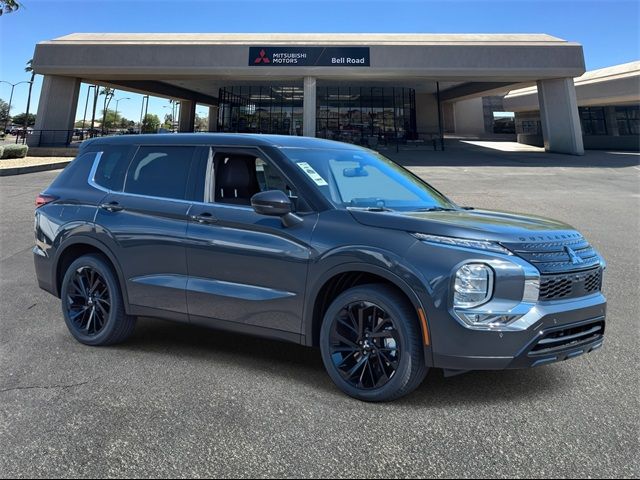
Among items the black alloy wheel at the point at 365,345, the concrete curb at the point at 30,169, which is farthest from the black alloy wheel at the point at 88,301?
the concrete curb at the point at 30,169

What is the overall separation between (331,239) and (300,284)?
0.39 m

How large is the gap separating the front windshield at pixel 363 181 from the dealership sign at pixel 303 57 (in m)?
27.1

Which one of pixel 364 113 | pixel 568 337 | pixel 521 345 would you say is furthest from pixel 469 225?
pixel 364 113

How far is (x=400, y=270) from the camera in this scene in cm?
312

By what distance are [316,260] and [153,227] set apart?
1.58 m

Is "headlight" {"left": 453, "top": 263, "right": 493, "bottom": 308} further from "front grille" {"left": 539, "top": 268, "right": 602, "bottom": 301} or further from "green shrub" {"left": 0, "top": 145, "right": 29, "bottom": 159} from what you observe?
"green shrub" {"left": 0, "top": 145, "right": 29, "bottom": 159}

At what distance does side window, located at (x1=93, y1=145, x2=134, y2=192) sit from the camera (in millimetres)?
4602

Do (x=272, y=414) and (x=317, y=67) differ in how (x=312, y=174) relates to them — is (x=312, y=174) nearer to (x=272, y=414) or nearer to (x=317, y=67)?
(x=272, y=414)

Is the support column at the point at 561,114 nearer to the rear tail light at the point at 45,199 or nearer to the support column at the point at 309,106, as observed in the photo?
the support column at the point at 309,106

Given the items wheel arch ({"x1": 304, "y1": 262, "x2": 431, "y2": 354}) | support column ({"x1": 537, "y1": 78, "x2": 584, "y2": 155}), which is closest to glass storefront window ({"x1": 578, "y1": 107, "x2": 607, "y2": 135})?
support column ({"x1": 537, "y1": 78, "x2": 584, "y2": 155})

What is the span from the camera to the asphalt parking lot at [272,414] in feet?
8.61

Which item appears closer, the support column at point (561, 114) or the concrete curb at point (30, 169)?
the concrete curb at point (30, 169)

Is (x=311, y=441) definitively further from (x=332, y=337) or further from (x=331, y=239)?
(x=331, y=239)

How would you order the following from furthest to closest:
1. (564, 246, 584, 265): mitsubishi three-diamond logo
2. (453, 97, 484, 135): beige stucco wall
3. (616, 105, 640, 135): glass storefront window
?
1. (453, 97, 484, 135): beige stucco wall
2. (616, 105, 640, 135): glass storefront window
3. (564, 246, 584, 265): mitsubishi three-diamond logo
